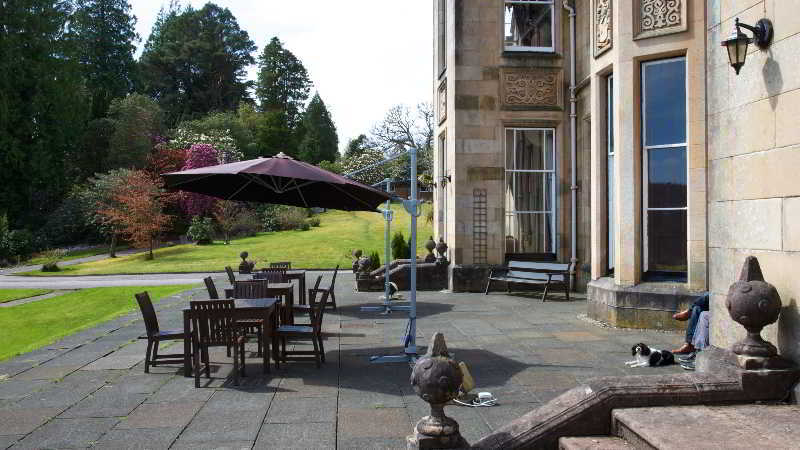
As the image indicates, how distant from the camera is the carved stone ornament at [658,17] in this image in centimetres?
941

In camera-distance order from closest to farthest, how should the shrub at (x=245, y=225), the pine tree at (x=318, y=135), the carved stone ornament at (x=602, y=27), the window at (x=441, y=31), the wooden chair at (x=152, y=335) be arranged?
1. the wooden chair at (x=152, y=335)
2. the carved stone ornament at (x=602, y=27)
3. the window at (x=441, y=31)
4. the shrub at (x=245, y=225)
5. the pine tree at (x=318, y=135)

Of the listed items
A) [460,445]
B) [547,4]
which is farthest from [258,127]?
[460,445]

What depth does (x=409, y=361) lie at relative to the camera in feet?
25.7

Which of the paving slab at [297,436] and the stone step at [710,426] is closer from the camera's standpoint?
the stone step at [710,426]

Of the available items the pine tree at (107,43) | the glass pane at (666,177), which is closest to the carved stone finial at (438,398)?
the glass pane at (666,177)

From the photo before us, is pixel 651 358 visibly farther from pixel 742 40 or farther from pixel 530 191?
pixel 530 191

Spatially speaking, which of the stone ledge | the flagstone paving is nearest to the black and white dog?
the flagstone paving

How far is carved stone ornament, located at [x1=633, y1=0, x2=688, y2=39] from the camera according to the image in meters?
9.41

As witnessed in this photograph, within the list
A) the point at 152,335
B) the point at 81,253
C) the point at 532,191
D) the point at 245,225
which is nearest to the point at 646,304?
the point at 532,191

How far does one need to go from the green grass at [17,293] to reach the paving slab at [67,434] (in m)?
15.4

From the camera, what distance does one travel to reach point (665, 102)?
988 centimetres

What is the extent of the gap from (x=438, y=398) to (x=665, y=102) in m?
7.48

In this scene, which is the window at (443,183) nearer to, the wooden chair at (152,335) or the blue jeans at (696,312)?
the blue jeans at (696,312)

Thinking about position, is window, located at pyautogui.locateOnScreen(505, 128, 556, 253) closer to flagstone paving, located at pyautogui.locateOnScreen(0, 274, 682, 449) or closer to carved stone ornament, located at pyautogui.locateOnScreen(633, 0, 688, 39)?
flagstone paving, located at pyautogui.locateOnScreen(0, 274, 682, 449)
